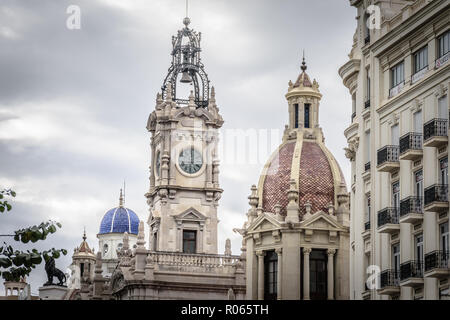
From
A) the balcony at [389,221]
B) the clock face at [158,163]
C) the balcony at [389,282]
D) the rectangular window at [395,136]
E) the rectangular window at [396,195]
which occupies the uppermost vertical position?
the clock face at [158,163]

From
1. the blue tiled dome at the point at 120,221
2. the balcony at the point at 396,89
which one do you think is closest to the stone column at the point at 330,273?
the balcony at the point at 396,89

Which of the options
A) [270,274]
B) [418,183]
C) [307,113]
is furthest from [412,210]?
[307,113]

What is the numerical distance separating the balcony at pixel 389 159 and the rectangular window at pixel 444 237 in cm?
447

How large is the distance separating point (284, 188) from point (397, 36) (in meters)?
28.7

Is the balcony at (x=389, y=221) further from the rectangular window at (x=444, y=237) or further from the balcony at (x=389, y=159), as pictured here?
the rectangular window at (x=444, y=237)

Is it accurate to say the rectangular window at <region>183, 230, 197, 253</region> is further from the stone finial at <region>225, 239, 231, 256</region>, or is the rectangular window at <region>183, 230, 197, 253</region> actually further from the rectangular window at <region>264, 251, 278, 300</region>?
the rectangular window at <region>264, 251, 278, 300</region>

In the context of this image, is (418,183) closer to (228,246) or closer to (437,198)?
(437,198)

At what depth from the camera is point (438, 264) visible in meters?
45.7

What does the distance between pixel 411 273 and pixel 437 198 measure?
10.6ft

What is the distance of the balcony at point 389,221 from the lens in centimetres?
4966

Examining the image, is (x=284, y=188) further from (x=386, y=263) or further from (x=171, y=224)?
(x=386, y=263)

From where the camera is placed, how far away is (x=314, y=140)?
81188mm

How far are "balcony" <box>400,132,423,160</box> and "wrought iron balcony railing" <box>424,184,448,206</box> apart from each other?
73.3 inches
